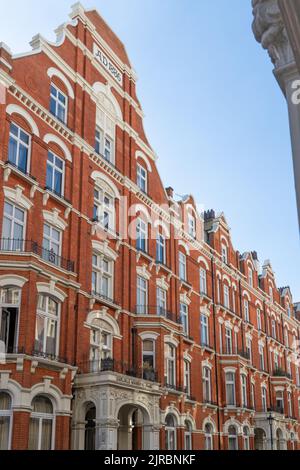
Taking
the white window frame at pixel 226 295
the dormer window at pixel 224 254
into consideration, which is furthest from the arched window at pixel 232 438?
the dormer window at pixel 224 254

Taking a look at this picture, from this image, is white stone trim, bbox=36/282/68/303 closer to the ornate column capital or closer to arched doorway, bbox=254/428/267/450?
the ornate column capital

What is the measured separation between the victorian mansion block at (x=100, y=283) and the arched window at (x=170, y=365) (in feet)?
0.27

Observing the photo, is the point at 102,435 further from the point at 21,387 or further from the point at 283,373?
the point at 283,373

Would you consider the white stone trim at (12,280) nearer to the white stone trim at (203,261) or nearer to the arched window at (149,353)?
the arched window at (149,353)

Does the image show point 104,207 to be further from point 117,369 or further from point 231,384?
point 231,384

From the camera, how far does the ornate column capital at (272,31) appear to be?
17.7 feet

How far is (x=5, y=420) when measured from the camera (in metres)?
19.6

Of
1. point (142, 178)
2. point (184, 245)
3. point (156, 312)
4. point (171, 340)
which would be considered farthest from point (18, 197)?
point (184, 245)

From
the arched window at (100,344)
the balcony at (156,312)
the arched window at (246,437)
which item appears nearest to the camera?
the arched window at (100,344)

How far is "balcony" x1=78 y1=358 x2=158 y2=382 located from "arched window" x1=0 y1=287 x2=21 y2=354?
411 centimetres

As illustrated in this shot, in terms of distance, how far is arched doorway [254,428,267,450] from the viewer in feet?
137

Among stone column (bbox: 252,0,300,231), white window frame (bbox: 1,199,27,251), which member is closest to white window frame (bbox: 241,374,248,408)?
white window frame (bbox: 1,199,27,251)

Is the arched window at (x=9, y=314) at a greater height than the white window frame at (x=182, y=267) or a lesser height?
lesser

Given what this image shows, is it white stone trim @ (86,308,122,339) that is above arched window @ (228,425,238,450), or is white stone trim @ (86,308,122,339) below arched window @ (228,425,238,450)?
above
